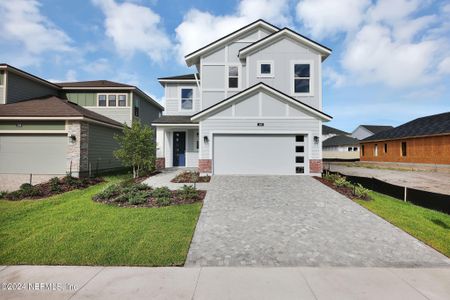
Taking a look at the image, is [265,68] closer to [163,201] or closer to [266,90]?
[266,90]

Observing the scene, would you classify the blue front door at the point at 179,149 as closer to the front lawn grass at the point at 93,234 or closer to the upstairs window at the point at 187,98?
the upstairs window at the point at 187,98

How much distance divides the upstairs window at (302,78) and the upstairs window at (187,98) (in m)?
7.40

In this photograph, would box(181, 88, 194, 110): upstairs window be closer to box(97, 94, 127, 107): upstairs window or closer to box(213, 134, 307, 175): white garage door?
box(213, 134, 307, 175): white garage door

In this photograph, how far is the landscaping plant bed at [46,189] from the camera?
945 cm

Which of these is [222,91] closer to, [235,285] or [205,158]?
[205,158]

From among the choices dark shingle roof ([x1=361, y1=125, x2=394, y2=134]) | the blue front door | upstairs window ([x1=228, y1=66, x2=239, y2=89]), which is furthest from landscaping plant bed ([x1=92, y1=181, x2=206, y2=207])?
dark shingle roof ([x1=361, y1=125, x2=394, y2=134])

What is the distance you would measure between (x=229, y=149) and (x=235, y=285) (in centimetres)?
1023

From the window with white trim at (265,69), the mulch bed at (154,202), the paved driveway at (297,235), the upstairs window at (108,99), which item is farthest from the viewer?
the upstairs window at (108,99)

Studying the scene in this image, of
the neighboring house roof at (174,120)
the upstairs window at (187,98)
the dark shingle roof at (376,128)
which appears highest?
the dark shingle roof at (376,128)

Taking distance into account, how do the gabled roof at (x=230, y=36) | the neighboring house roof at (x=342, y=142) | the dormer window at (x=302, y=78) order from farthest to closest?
the neighboring house roof at (x=342, y=142) < the gabled roof at (x=230, y=36) < the dormer window at (x=302, y=78)

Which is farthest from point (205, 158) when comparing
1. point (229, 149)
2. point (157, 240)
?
point (157, 240)

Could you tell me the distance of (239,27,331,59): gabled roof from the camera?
1498 centimetres

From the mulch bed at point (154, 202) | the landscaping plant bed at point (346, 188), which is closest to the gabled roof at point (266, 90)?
the landscaping plant bed at point (346, 188)

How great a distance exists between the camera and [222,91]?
15.8 m
